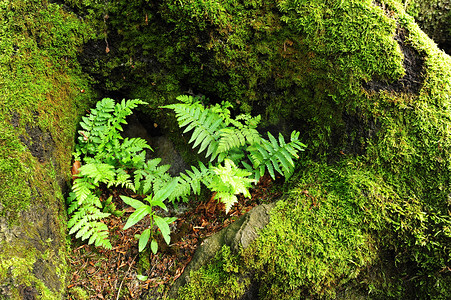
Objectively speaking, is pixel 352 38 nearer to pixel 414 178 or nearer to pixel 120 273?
pixel 414 178

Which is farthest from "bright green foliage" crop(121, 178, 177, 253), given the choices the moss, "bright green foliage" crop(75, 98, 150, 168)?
the moss

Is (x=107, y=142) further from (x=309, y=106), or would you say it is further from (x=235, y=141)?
(x=309, y=106)

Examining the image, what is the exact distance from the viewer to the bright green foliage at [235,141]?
3855 mm

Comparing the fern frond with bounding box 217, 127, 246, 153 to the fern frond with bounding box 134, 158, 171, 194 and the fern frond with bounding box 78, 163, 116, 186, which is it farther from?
the fern frond with bounding box 78, 163, 116, 186

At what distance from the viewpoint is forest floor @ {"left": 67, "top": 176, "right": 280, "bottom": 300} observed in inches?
141

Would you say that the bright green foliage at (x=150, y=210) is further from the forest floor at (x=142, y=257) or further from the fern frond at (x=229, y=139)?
the fern frond at (x=229, y=139)

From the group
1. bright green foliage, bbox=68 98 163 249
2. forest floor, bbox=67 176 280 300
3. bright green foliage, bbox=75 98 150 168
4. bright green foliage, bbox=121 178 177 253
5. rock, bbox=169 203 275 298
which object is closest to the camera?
bright green foliage, bbox=121 178 177 253

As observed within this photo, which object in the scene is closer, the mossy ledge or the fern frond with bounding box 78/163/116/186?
the mossy ledge

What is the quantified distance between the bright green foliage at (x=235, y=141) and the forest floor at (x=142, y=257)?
Answer: 562 mm

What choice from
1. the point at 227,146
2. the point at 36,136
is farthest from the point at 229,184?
the point at 36,136

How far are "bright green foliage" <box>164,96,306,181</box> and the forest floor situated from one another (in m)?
0.56

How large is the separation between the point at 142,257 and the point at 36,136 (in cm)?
212

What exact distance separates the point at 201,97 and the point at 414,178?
3.25 m

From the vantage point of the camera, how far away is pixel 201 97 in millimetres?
4801
